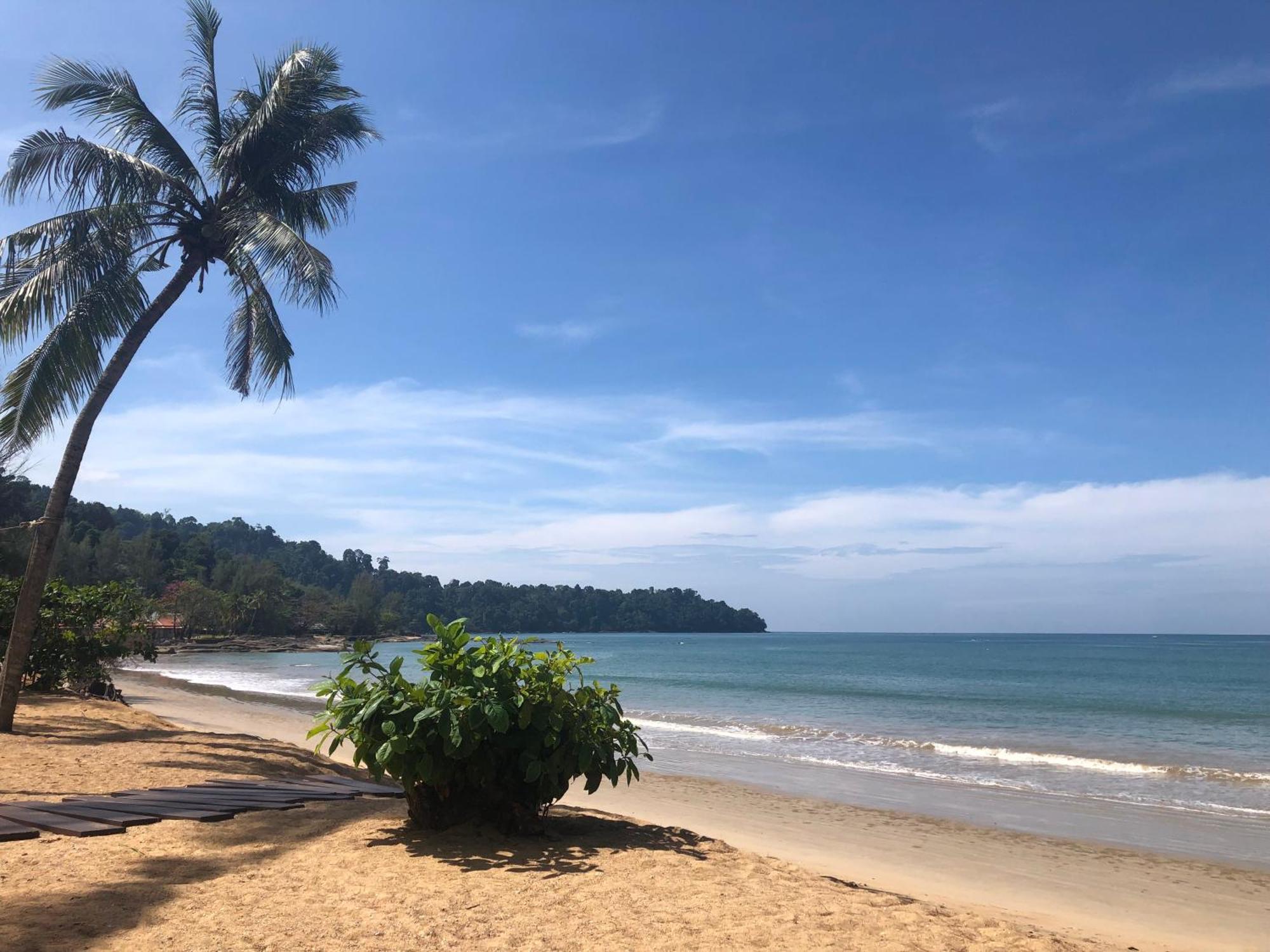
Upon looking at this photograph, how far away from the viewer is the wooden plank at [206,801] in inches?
241

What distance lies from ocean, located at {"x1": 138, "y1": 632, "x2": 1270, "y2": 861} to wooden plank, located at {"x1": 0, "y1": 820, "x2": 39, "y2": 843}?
9639 mm

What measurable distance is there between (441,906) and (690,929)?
1200 mm

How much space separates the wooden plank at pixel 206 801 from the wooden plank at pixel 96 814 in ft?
1.35

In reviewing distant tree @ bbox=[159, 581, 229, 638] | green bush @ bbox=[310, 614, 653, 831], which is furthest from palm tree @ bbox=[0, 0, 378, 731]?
distant tree @ bbox=[159, 581, 229, 638]

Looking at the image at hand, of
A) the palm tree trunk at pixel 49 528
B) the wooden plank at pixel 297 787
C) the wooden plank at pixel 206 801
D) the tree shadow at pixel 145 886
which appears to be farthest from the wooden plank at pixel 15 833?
the palm tree trunk at pixel 49 528

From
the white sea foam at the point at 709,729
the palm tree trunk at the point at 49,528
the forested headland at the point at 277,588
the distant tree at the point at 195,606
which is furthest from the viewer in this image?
the distant tree at the point at 195,606

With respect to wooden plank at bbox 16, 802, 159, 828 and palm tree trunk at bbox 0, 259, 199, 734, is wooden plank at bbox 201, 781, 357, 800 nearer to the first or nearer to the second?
wooden plank at bbox 16, 802, 159, 828

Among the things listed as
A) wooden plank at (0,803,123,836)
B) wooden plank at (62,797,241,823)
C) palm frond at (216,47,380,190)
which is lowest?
wooden plank at (62,797,241,823)

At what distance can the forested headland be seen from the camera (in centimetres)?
6831

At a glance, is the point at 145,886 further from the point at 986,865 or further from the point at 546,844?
the point at 986,865

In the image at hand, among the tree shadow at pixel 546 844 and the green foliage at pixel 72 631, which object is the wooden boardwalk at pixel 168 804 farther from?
the green foliage at pixel 72 631

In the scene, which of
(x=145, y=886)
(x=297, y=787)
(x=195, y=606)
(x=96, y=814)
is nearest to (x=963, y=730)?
(x=297, y=787)

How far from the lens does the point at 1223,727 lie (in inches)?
903

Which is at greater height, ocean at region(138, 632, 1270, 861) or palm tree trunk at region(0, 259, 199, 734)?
palm tree trunk at region(0, 259, 199, 734)
